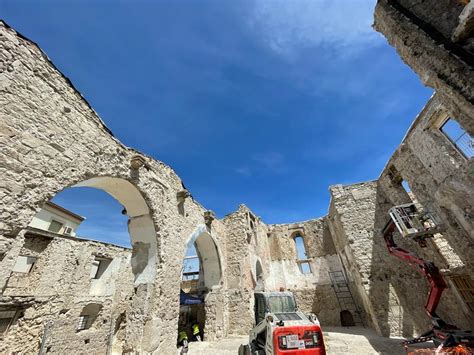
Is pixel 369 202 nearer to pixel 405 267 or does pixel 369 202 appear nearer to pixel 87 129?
pixel 405 267

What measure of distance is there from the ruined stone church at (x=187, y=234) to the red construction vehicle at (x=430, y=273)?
0.75m

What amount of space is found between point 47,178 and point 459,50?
5.43 meters

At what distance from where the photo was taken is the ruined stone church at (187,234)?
96.7 inches

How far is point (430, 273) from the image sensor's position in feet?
17.9

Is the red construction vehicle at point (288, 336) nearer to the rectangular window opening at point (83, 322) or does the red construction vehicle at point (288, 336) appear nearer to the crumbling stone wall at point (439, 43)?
the crumbling stone wall at point (439, 43)

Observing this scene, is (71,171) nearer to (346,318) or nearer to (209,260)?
(209,260)

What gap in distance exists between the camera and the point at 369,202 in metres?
9.09

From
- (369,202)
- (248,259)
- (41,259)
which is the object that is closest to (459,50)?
(369,202)

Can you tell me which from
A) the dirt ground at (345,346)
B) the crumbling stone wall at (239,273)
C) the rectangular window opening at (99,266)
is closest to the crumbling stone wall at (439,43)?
the dirt ground at (345,346)

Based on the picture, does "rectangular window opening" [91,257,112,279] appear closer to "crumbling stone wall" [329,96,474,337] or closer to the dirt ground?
the dirt ground

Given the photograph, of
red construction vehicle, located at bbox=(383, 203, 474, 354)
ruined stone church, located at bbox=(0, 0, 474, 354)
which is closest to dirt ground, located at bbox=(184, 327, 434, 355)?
ruined stone church, located at bbox=(0, 0, 474, 354)

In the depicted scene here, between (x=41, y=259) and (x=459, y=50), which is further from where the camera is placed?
(x=41, y=259)

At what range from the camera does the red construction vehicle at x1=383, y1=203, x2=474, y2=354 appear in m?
4.09

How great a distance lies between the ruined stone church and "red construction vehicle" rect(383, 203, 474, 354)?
0.75 meters
